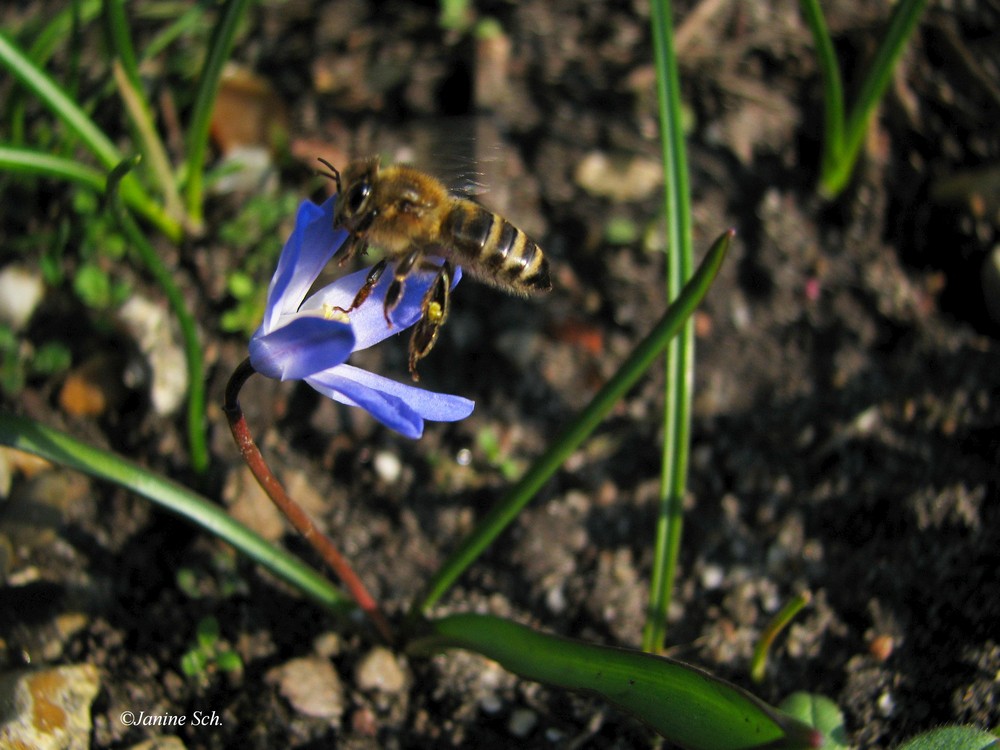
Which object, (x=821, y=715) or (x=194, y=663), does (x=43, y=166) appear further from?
(x=821, y=715)

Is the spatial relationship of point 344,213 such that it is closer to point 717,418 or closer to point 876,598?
point 717,418

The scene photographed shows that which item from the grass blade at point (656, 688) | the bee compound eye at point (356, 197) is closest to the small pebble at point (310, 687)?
the grass blade at point (656, 688)

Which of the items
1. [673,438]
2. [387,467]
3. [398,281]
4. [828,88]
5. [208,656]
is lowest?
[208,656]

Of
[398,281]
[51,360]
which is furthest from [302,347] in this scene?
[51,360]

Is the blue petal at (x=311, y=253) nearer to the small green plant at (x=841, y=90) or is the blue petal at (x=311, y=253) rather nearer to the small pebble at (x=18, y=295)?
the small pebble at (x=18, y=295)

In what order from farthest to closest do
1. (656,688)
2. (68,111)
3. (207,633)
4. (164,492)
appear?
(68,111) → (207,633) → (164,492) → (656,688)

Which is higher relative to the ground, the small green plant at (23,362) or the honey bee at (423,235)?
the honey bee at (423,235)

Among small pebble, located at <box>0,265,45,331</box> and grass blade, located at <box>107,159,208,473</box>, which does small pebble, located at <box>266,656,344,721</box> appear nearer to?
grass blade, located at <box>107,159,208,473</box>
